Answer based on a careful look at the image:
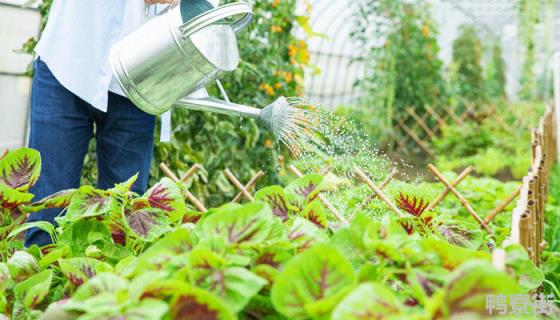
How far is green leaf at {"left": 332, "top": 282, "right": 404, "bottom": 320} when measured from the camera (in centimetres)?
54

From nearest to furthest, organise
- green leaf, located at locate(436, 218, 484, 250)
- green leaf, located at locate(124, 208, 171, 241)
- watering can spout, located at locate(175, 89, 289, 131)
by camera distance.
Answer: green leaf, located at locate(124, 208, 171, 241)
green leaf, located at locate(436, 218, 484, 250)
watering can spout, located at locate(175, 89, 289, 131)

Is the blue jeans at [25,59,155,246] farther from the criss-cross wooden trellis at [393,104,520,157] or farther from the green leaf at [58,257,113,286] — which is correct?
the criss-cross wooden trellis at [393,104,520,157]

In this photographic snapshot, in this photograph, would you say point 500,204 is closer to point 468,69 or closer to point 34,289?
point 34,289

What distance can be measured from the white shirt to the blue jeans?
0.15ft

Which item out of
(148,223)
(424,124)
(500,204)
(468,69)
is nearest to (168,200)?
(148,223)

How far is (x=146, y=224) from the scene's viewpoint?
861 mm

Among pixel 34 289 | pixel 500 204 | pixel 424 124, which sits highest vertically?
pixel 34 289

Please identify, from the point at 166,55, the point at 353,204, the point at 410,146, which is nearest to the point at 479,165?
the point at 410,146

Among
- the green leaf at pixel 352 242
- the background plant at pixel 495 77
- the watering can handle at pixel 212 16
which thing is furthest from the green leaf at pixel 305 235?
the background plant at pixel 495 77

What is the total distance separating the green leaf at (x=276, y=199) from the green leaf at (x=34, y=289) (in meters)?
0.28

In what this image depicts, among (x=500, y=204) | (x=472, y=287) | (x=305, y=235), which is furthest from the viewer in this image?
(x=500, y=204)

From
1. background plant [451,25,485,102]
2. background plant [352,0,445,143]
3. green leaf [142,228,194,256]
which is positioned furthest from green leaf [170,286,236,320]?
background plant [451,25,485,102]

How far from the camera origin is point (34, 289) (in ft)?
2.38

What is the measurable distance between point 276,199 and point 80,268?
0.88 ft
